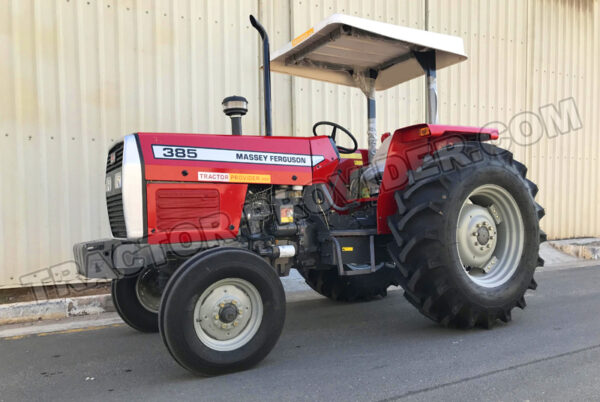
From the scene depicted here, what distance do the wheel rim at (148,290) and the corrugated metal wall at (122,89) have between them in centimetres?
215

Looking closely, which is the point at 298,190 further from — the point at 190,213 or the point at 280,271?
the point at 190,213

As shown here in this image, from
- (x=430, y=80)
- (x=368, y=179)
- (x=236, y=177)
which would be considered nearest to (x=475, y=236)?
(x=368, y=179)

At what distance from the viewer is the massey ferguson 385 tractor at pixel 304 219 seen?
9.96 feet

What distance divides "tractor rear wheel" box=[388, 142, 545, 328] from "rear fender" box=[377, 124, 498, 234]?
5.7 inches

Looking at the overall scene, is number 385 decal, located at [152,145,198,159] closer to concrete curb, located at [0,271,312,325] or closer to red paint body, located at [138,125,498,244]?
red paint body, located at [138,125,498,244]

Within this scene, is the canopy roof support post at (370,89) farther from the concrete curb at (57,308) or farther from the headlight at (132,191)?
the headlight at (132,191)

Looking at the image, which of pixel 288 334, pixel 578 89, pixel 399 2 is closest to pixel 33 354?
pixel 288 334

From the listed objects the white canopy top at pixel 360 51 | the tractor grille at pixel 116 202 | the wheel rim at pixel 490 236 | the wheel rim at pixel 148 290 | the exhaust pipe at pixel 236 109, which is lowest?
the wheel rim at pixel 148 290

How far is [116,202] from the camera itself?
3406mm

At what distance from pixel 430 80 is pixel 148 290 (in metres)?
3.05

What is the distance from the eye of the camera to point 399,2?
309 inches

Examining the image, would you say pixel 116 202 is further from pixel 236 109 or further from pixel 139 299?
pixel 236 109

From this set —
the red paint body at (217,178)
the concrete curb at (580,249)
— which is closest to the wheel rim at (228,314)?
the red paint body at (217,178)

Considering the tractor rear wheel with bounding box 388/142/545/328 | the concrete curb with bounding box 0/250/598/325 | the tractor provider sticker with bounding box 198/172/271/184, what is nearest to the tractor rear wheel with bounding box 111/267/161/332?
the tractor provider sticker with bounding box 198/172/271/184
